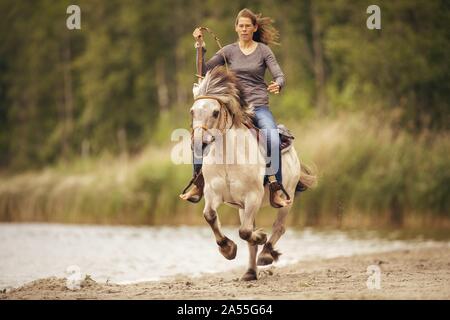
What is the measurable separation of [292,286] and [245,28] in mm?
3295

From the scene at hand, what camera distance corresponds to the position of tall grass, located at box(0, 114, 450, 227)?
23.2 m

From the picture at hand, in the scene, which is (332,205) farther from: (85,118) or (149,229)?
(85,118)

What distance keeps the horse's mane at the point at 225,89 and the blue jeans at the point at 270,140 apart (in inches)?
19.3

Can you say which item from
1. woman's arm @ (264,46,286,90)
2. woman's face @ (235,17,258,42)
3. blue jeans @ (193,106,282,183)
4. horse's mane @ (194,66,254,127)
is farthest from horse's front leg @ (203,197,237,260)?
woman's face @ (235,17,258,42)

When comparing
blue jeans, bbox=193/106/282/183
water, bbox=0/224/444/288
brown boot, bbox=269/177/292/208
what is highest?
blue jeans, bbox=193/106/282/183

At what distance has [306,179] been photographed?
13031 millimetres

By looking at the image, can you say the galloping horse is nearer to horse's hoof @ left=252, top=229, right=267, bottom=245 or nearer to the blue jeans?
horse's hoof @ left=252, top=229, right=267, bottom=245

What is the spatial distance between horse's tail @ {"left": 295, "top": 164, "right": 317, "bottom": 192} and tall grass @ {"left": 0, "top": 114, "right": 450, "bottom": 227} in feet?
32.8

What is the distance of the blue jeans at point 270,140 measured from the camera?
11.2 metres

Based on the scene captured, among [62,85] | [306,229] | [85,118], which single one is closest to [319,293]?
[306,229]

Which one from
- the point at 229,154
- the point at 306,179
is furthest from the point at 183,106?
the point at 229,154

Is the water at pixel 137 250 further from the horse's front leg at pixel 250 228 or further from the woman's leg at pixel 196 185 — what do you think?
the horse's front leg at pixel 250 228

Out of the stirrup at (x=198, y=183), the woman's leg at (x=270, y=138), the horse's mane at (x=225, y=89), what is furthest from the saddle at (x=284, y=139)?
the stirrup at (x=198, y=183)

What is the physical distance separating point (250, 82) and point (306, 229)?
13.1 meters
